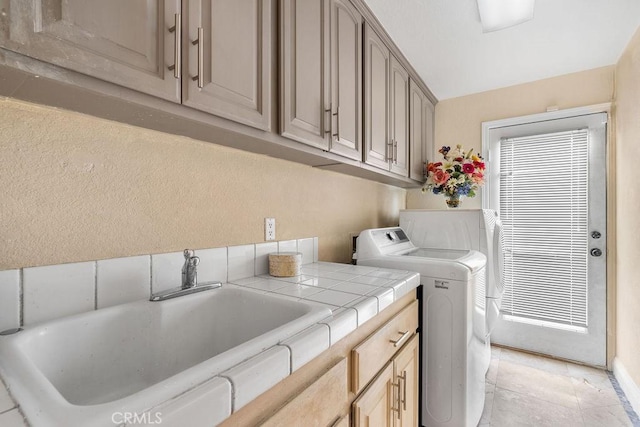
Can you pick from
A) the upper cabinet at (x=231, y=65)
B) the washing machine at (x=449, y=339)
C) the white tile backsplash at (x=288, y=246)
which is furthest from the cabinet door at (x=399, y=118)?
the white tile backsplash at (x=288, y=246)

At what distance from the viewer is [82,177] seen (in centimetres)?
Answer: 83

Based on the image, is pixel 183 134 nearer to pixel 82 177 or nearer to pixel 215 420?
pixel 82 177

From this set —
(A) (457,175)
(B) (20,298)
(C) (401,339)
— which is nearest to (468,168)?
(A) (457,175)

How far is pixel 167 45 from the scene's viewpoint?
75 centimetres

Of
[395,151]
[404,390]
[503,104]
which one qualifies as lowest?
[404,390]

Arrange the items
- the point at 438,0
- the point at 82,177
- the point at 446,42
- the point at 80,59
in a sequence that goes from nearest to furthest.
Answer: the point at 80,59 < the point at 82,177 < the point at 438,0 < the point at 446,42

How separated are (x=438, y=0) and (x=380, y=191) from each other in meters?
1.32

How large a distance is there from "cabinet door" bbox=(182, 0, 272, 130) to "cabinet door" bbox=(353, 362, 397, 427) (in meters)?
0.94

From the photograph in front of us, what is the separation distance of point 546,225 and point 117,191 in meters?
3.00

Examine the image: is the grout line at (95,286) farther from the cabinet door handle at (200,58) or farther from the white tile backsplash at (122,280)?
the cabinet door handle at (200,58)

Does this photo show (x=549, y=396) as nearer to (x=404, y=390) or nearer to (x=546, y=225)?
(x=546, y=225)

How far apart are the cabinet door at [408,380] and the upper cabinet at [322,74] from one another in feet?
3.07

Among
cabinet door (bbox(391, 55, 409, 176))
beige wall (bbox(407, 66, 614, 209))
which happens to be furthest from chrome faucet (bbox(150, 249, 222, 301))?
beige wall (bbox(407, 66, 614, 209))

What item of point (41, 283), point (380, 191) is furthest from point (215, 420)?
point (380, 191)
